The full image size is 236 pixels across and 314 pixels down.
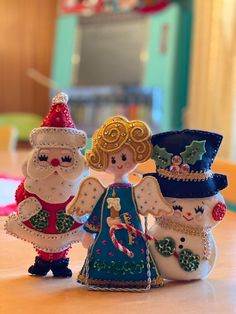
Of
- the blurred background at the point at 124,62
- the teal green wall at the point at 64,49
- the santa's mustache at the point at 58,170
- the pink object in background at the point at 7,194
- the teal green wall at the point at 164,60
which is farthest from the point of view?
the teal green wall at the point at 64,49

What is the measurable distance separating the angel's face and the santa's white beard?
5 centimetres

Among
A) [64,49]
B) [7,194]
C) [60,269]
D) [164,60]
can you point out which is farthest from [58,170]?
[64,49]

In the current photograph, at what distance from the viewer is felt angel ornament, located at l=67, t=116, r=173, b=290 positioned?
25.2 inches

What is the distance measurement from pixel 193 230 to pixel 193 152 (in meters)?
0.10

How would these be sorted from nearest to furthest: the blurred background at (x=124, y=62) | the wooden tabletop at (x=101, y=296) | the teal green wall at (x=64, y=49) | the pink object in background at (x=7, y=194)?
the wooden tabletop at (x=101, y=296), the pink object in background at (x=7, y=194), the blurred background at (x=124, y=62), the teal green wall at (x=64, y=49)

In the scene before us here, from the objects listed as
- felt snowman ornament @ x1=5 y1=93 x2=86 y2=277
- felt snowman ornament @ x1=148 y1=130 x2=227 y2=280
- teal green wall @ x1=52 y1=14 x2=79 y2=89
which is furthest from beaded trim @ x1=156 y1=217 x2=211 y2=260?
teal green wall @ x1=52 y1=14 x2=79 y2=89

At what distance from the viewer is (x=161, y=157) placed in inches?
26.2

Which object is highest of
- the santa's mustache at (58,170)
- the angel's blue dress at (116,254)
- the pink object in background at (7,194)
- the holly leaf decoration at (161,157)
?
the holly leaf decoration at (161,157)

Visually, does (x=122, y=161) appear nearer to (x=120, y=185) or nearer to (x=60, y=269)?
(x=120, y=185)

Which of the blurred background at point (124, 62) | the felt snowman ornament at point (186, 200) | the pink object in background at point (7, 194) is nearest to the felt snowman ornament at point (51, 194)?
the felt snowman ornament at point (186, 200)

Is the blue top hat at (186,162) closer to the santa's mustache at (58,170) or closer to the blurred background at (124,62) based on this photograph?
the santa's mustache at (58,170)

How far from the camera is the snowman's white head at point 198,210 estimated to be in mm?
659

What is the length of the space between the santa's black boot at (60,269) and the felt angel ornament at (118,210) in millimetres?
43

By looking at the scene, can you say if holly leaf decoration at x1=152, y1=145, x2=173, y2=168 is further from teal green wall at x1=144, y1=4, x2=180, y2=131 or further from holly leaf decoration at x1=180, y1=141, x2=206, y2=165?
teal green wall at x1=144, y1=4, x2=180, y2=131
